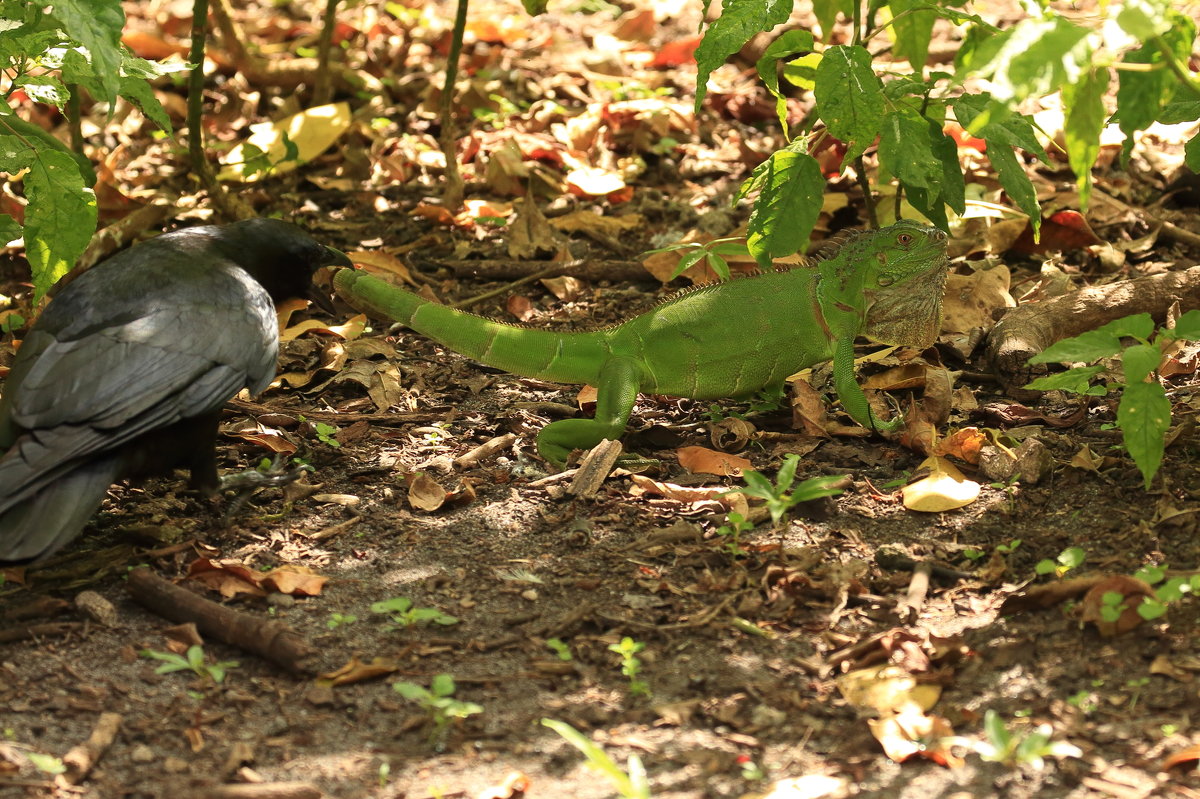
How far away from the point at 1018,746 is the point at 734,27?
109 inches

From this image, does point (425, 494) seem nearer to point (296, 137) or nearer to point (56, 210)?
point (56, 210)

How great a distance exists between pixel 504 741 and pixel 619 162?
471 cm

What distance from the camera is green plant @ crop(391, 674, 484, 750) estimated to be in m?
3.20

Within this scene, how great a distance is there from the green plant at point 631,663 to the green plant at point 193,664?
3.62ft

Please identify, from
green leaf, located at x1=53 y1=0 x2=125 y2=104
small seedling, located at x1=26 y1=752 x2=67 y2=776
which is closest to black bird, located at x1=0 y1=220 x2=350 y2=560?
small seedling, located at x1=26 y1=752 x2=67 y2=776

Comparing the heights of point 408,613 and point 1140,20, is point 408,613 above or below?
below

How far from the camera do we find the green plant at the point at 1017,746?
2.82 meters

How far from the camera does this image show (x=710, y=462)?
4617mm

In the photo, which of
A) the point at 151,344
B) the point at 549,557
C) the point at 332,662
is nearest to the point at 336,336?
the point at 151,344

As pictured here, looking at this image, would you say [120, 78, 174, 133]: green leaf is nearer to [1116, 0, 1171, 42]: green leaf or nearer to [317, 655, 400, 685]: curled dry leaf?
[317, 655, 400, 685]: curled dry leaf

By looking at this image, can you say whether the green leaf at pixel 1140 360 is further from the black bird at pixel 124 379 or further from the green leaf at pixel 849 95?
the black bird at pixel 124 379

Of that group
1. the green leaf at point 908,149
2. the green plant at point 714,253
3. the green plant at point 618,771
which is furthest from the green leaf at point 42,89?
the green leaf at point 908,149

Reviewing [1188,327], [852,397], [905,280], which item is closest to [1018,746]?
[1188,327]

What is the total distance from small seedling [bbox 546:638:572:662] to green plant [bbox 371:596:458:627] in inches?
12.8
